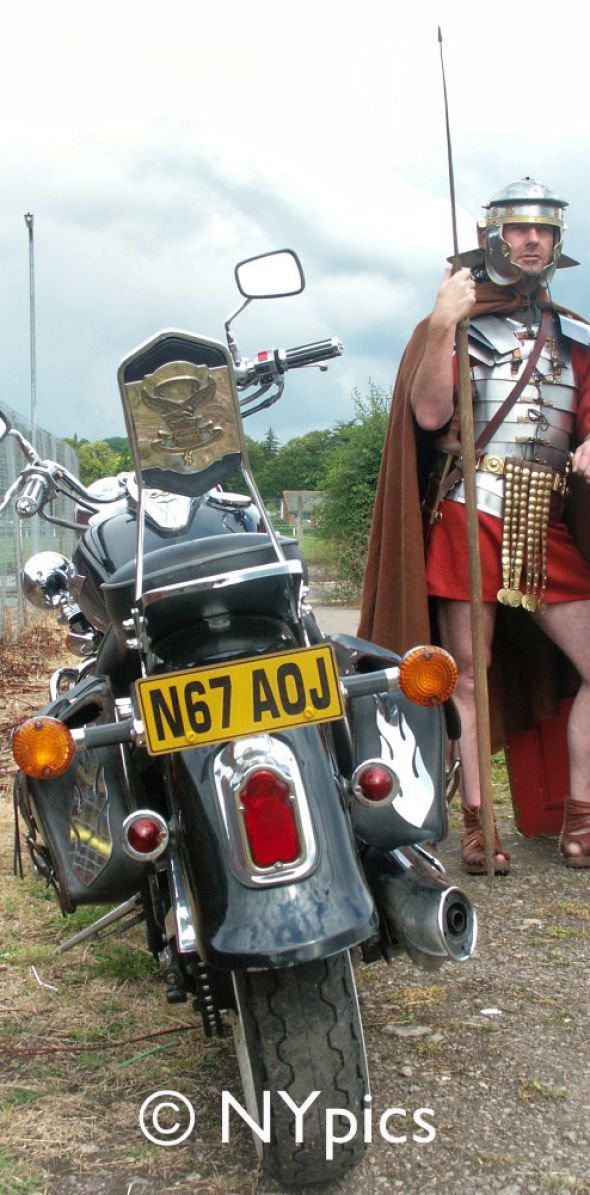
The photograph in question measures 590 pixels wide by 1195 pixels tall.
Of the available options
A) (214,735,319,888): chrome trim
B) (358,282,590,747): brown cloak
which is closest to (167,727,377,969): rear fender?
(214,735,319,888): chrome trim

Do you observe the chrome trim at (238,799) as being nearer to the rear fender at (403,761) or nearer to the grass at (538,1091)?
the rear fender at (403,761)

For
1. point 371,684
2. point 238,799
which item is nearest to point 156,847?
point 238,799

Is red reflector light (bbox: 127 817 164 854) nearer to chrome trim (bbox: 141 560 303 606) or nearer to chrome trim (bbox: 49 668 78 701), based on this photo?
chrome trim (bbox: 141 560 303 606)

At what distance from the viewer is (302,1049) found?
77.3 inches

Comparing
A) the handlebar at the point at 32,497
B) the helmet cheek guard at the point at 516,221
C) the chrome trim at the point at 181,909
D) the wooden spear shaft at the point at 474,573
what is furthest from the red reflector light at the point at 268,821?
the helmet cheek guard at the point at 516,221

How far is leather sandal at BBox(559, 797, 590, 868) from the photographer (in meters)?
3.97

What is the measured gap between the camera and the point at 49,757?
2068mm

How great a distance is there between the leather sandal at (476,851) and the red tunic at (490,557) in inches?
28.5

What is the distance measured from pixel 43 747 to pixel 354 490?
13.8m

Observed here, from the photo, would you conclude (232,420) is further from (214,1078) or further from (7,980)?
(7,980)

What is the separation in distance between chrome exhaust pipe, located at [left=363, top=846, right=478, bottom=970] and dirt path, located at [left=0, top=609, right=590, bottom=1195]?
1.20 ft

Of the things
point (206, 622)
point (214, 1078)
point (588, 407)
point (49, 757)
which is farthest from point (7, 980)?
point (588, 407)

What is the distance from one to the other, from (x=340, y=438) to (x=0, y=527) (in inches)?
332

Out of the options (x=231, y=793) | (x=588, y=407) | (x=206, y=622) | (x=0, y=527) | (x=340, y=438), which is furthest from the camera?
(x=340, y=438)
